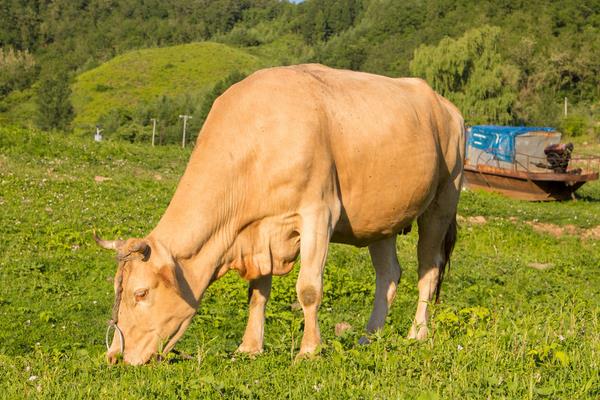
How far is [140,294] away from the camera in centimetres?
636

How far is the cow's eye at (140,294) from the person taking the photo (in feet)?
20.8

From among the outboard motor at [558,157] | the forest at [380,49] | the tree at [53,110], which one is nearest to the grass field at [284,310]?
the outboard motor at [558,157]

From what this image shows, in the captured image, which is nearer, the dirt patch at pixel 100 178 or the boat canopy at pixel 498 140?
the dirt patch at pixel 100 178

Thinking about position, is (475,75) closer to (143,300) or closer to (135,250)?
(143,300)

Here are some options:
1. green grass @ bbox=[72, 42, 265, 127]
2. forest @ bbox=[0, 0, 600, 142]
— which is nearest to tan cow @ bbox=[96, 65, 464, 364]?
forest @ bbox=[0, 0, 600, 142]

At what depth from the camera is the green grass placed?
11869cm

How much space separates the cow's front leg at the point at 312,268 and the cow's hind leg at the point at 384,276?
70.8 inches

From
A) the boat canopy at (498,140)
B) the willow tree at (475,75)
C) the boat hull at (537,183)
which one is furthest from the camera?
the willow tree at (475,75)

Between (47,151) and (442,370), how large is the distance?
19674 mm

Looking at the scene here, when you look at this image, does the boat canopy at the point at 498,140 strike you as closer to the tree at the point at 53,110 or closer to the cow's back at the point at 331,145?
the cow's back at the point at 331,145

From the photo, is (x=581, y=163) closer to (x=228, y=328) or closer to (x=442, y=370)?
(x=228, y=328)

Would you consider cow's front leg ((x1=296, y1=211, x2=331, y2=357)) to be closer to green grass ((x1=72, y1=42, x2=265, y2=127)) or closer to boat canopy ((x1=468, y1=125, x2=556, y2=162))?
boat canopy ((x1=468, y1=125, x2=556, y2=162))

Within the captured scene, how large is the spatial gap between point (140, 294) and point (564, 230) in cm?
1589

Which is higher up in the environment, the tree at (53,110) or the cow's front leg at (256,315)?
the cow's front leg at (256,315)
